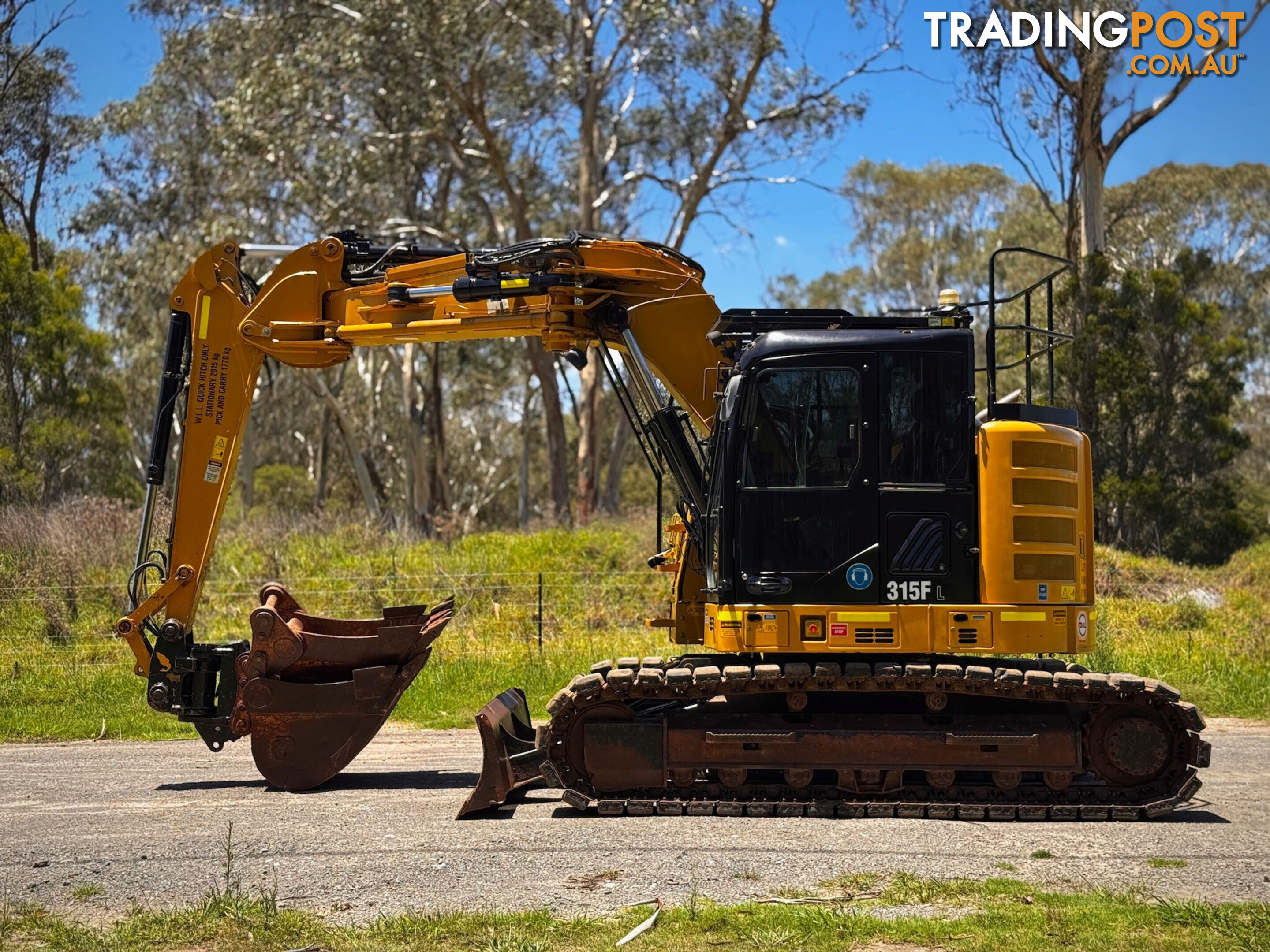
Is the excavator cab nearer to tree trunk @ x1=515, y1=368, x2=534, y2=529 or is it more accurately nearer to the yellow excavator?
the yellow excavator

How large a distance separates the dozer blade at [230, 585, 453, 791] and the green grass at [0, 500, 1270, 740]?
12.3 feet

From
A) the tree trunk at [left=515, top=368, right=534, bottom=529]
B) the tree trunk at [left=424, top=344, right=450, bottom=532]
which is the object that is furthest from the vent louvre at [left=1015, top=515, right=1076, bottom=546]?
the tree trunk at [left=515, top=368, right=534, bottom=529]

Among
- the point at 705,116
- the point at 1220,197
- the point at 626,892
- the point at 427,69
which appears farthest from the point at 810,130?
the point at 626,892

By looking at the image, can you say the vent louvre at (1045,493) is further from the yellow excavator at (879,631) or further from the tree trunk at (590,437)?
the tree trunk at (590,437)

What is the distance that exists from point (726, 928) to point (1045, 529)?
3.79 metres

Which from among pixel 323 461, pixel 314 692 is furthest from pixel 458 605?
pixel 323 461

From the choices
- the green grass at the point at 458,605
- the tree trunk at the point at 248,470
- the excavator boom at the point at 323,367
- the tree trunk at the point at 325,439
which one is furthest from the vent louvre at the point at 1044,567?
the tree trunk at the point at 248,470

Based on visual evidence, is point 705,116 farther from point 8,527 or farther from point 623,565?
point 8,527

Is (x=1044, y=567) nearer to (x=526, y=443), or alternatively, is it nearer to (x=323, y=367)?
(x=323, y=367)

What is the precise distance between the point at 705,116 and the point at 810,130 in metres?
2.92

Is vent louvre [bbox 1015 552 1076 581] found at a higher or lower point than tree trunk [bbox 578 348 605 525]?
lower

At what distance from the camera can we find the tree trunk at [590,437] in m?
31.2

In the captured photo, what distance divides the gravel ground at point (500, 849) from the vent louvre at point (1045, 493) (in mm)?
2086

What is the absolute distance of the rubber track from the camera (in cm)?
839
